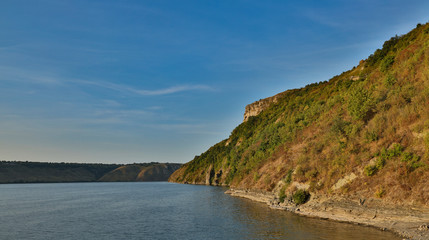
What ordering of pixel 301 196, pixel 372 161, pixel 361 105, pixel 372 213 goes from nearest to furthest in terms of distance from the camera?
pixel 372 213, pixel 372 161, pixel 301 196, pixel 361 105

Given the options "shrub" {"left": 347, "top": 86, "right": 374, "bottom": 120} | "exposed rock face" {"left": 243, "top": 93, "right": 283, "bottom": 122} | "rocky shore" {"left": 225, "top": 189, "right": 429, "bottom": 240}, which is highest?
"exposed rock face" {"left": 243, "top": 93, "right": 283, "bottom": 122}

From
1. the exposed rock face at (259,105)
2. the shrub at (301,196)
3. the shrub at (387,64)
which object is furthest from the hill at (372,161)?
the exposed rock face at (259,105)

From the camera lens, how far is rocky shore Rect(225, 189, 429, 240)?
939 inches

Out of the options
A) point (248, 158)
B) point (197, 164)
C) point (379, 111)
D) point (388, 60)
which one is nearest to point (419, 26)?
point (388, 60)

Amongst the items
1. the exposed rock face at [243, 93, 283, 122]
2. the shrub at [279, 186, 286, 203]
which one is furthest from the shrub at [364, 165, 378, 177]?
the exposed rock face at [243, 93, 283, 122]

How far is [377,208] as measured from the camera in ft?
91.9

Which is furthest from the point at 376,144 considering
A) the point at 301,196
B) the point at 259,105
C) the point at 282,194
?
the point at 259,105

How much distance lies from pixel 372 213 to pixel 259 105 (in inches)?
4853

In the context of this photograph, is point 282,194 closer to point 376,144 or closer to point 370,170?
point 370,170

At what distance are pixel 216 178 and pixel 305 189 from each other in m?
95.7

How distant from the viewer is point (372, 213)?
92.6ft

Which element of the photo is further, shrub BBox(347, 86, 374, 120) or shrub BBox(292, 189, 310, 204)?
shrub BBox(347, 86, 374, 120)

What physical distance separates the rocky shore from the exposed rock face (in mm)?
107977

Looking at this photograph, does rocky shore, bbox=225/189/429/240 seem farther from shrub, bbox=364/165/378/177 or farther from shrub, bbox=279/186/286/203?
shrub, bbox=364/165/378/177
